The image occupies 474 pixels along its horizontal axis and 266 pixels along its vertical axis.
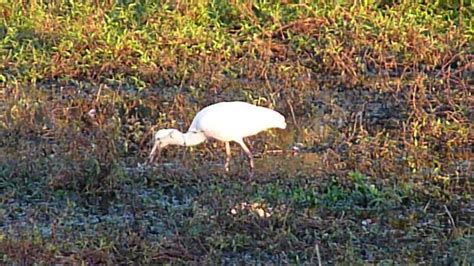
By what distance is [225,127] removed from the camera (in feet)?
19.4

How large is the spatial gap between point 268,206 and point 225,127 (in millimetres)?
785

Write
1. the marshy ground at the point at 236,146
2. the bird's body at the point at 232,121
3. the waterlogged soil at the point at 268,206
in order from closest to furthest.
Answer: the waterlogged soil at the point at 268,206 → the marshy ground at the point at 236,146 → the bird's body at the point at 232,121

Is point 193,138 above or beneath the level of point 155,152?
above

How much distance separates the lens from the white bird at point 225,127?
593cm

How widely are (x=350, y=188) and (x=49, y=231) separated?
158cm

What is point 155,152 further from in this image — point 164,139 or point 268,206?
point 268,206

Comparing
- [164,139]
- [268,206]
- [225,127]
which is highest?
[225,127]

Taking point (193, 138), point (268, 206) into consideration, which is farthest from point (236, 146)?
point (268, 206)

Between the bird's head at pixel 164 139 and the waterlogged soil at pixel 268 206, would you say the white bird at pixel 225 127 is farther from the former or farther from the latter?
the waterlogged soil at pixel 268 206

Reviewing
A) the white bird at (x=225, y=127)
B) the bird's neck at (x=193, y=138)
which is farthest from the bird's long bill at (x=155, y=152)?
the bird's neck at (x=193, y=138)

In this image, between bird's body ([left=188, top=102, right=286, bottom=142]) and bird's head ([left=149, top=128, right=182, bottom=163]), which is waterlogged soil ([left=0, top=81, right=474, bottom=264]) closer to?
bird's head ([left=149, top=128, right=182, bottom=163])

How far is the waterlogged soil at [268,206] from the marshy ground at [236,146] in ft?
0.04

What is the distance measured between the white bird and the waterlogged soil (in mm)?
119

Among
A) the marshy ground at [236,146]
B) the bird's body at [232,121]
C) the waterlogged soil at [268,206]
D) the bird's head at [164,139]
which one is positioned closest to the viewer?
the waterlogged soil at [268,206]
